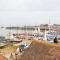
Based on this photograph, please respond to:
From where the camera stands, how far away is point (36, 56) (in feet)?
31.2

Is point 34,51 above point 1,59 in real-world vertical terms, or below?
above

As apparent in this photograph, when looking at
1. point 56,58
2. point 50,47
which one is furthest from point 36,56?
point 56,58

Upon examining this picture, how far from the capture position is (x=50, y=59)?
825 cm

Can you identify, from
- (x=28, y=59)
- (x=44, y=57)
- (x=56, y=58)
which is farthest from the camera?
(x=28, y=59)

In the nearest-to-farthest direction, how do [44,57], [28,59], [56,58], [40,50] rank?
1. [56,58]
2. [44,57]
3. [40,50]
4. [28,59]

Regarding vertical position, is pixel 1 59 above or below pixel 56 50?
below

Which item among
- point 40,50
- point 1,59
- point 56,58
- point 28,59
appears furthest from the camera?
point 1,59

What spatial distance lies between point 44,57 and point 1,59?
30.0 feet

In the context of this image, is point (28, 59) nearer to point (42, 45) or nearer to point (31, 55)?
point (31, 55)

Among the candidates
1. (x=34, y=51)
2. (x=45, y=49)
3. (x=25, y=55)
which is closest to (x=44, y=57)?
(x=45, y=49)

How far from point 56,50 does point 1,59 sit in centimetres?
972

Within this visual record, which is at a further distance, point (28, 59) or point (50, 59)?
point (28, 59)

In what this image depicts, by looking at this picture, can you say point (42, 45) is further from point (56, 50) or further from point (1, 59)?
point (1, 59)

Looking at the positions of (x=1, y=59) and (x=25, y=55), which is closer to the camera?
(x=25, y=55)
